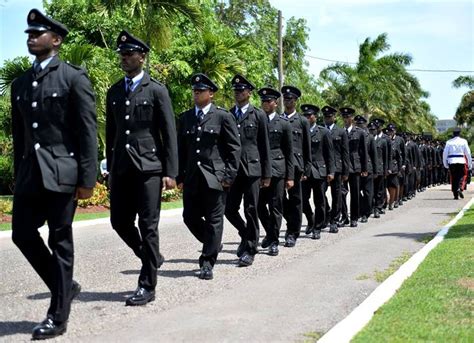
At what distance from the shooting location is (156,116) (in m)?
6.94

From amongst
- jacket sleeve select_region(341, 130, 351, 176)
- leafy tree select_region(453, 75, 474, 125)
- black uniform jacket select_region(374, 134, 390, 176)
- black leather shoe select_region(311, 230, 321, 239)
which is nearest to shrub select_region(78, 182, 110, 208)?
black uniform jacket select_region(374, 134, 390, 176)

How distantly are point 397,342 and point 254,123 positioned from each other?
15.8 feet

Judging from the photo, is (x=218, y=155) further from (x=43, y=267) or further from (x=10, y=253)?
(x=10, y=253)

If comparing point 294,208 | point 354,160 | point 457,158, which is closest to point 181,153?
point 294,208

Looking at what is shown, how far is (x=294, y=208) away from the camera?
1154 centimetres

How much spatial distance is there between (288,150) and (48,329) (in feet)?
18.6

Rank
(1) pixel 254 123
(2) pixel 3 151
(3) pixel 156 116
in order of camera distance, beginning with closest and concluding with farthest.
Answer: (3) pixel 156 116 → (1) pixel 254 123 → (2) pixel 3 151

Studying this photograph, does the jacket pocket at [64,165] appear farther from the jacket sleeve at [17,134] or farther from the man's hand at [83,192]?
the jacket sleeve at [17,134]

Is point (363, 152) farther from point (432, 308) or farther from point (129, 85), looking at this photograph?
point (432, 308)

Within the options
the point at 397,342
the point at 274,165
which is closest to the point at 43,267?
the point at 397,342

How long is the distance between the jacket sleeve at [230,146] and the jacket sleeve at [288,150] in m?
2.05

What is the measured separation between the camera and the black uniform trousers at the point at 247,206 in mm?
9484

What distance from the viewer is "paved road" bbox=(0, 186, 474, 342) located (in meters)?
5.80

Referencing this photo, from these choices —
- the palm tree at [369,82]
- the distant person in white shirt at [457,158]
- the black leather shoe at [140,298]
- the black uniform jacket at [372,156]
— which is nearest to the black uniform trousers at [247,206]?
the black leather shoe at [140,298]
